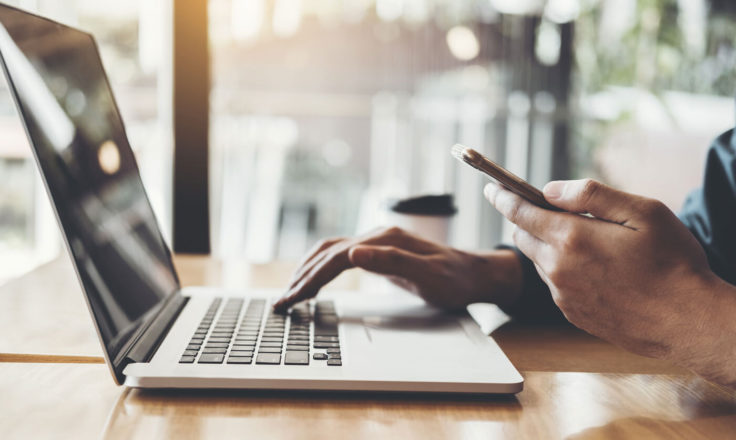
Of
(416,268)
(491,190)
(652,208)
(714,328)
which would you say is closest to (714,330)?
(714,328)

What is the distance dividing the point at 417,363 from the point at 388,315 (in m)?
0.18

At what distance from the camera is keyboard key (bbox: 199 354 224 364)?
1.78 ft

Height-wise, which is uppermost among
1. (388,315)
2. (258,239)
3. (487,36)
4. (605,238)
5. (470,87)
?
(487,36)

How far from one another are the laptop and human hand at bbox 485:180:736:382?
10cm

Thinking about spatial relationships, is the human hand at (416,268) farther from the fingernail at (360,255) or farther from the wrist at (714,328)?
the wrist at (714,328)

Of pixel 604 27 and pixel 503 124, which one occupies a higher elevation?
pixel 604 27

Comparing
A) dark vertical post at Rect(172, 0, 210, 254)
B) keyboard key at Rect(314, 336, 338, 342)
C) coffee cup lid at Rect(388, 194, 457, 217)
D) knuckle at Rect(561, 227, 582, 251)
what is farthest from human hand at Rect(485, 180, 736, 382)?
dark vertical post at Rect(172, 0, 210, 254)

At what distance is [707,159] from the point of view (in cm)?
91

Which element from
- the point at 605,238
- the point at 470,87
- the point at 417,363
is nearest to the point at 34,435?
the point at 417,363

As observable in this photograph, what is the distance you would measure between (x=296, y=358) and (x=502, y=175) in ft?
0.77

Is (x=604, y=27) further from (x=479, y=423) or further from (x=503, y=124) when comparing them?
(x=479, y=423)

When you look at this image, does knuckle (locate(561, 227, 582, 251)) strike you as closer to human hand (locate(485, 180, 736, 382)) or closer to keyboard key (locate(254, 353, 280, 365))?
human hand (locate(485, 180, 736, 382))

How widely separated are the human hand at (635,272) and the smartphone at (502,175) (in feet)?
0.04

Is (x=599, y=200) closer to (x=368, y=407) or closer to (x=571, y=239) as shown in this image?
(x=571, y=239)
